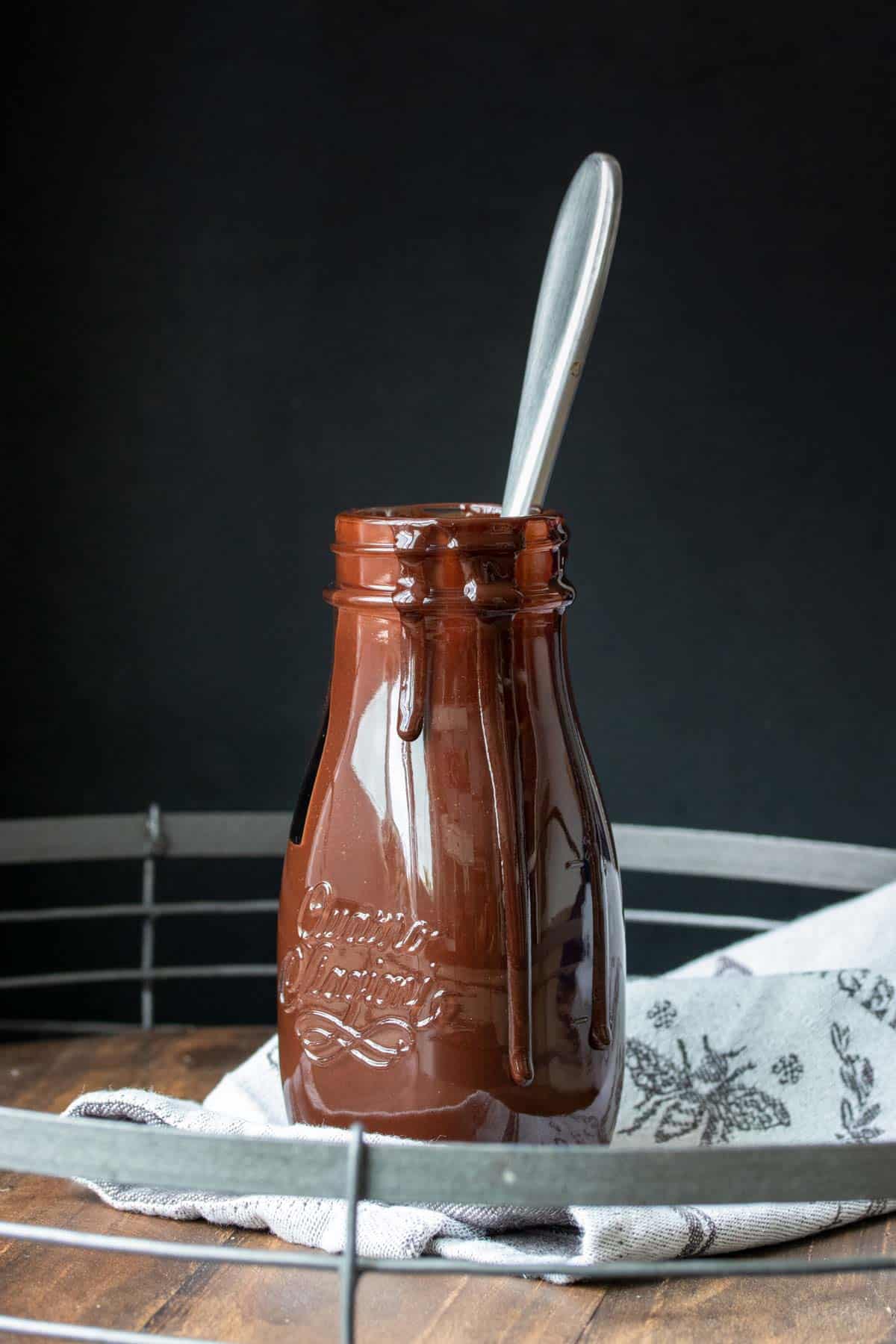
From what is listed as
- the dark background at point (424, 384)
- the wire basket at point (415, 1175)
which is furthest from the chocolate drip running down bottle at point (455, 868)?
the dark background at point (424, 384)

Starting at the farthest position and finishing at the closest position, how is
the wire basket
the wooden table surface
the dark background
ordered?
the dark background
the wooden table surface
the wire basket

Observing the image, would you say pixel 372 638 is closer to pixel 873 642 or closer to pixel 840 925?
pixel 840 925

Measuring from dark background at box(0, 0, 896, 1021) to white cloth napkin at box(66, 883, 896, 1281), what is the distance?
923 mm

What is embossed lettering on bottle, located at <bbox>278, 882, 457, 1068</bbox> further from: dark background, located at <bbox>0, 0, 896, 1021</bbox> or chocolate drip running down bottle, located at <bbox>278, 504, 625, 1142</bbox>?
dark background, located at <bbox>0, 0, 896, 1021</bbox>

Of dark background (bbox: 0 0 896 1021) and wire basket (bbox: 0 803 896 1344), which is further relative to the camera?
dark background (bbox: 0 0 896 1021)

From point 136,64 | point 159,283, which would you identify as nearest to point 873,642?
point 159,283

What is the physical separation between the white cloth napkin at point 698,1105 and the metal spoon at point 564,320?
240 millimetres

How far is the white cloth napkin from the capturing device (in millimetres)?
503

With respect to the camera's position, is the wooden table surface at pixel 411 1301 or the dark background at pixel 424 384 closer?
the wooden table surface at pixel 411 1301

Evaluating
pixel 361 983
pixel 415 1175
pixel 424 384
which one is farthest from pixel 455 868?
pixel 424 384

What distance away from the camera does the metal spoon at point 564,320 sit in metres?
0.51

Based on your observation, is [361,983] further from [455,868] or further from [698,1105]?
[698,1105]

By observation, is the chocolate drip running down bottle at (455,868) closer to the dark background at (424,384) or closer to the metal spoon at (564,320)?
the metal spoon at (564,320)

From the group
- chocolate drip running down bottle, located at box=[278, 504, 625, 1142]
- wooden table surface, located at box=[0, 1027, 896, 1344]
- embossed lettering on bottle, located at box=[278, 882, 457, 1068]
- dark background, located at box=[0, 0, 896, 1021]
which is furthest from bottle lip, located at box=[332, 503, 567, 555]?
dark background, located at box=[0, 0, 896, 1021]
